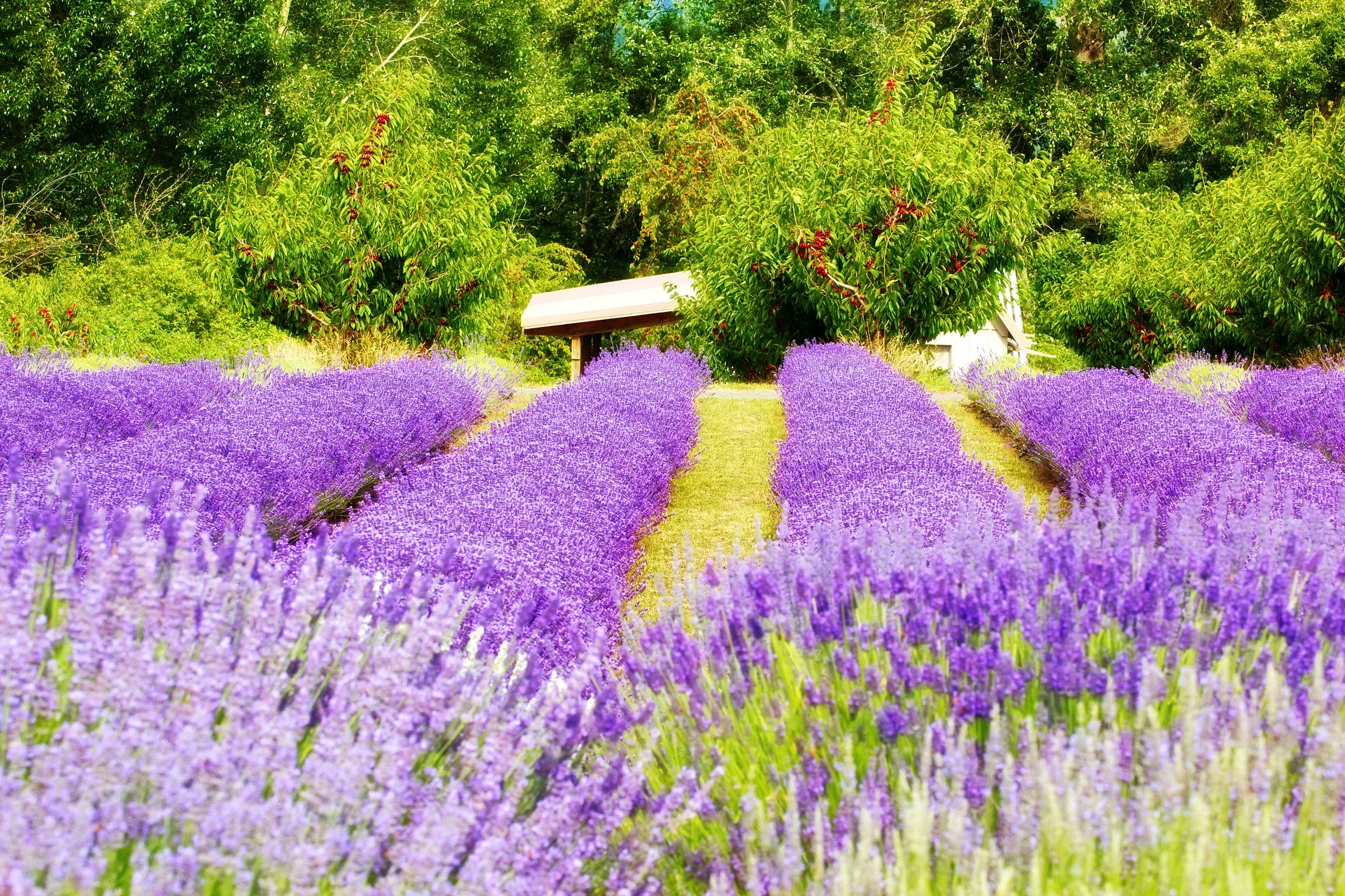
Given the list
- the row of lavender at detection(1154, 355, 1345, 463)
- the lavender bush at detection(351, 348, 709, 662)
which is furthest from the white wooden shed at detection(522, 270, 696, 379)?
the lavender bush at detection(351, 348, 709, 662)

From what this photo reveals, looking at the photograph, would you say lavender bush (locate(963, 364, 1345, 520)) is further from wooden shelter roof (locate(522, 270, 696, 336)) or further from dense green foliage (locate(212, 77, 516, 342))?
wooden shelter roof (locate(522, 270, 696, 336))

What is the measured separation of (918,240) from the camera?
15680mm

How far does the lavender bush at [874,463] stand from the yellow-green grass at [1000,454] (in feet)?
1.98

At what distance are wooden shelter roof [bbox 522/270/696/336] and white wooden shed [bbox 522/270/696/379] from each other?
0.03 ft

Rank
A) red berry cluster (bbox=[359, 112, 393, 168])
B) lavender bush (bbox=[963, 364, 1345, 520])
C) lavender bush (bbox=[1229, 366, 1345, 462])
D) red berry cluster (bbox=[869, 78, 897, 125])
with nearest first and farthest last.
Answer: lavender bush (bbox=[963, 364, 1345, 520])
lavender bush (bbox=[1229, 366, 1345, 462])
red berry cluster (bbox=[359, 112, 393, 168])
red berry cluster (bbox=[869, 78, 897, 125])

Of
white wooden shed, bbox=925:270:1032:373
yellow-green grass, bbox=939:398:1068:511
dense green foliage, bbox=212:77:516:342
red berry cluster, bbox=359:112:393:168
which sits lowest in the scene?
yellow-green grass, bbox=939:398:1068:511

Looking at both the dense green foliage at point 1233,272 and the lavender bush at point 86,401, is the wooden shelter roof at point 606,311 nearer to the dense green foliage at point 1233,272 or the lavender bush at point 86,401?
the dense green foliage at point 1233,272

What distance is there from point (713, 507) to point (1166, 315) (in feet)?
48.8

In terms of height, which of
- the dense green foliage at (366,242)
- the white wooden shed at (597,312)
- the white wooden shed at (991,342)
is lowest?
the white wooden shed at (991,342)

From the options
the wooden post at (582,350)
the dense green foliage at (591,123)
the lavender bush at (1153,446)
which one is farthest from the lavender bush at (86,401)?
the wooden post at (582,350)

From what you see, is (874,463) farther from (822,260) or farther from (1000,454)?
(822,260)

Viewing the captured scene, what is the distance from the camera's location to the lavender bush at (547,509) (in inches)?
148

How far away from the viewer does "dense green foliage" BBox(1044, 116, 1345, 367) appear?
1407 centimetres

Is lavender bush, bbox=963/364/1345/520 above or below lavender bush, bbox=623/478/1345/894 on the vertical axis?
below
